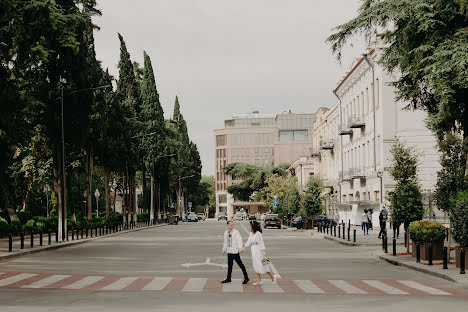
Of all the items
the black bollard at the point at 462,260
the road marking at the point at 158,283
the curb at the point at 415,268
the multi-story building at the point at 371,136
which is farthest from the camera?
the multi-story building at the point at 371,136

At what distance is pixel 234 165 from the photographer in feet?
433

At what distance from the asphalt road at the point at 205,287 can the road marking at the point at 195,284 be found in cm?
2

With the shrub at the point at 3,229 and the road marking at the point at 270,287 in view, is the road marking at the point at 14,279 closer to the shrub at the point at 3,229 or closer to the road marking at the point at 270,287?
the road marking at the point at 270,287

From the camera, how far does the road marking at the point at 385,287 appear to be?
51.6ft

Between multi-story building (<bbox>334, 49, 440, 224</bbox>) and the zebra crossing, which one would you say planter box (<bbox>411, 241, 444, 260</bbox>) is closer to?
the zebra crossing

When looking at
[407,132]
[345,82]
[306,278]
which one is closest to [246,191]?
[345,82]

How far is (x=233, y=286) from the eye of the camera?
1684 cm

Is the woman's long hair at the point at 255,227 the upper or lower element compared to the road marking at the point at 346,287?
upper

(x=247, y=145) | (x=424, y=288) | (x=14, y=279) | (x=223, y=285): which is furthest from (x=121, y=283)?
(x=247, y=145)

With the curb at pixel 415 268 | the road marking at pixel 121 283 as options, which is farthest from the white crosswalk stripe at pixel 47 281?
the curb at pixel 415 268

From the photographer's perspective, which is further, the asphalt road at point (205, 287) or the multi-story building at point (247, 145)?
the multi-story building at point (247, 145)

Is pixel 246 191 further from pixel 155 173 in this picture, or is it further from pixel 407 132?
pixel 407 132

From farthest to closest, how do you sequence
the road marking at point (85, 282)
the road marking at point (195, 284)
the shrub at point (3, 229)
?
the shrub at point (3, 229) < the road marking at point (85, 282) < the road marking at point (195, 284)

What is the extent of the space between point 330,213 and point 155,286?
71.6 metres
